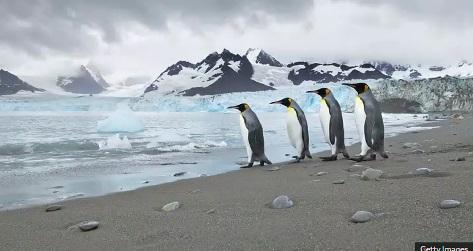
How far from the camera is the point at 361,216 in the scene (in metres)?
2.60

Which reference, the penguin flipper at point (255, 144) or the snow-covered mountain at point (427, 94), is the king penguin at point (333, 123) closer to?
the penguin flipper at point (255, 144)

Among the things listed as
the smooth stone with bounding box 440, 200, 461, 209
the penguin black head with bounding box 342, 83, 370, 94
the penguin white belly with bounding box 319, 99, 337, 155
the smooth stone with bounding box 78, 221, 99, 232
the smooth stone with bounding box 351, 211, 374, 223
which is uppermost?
the penguin black head with bounding box 342, 83, 370, 94

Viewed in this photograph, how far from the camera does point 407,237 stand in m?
2.21

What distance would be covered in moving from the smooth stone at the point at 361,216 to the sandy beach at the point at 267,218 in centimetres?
4

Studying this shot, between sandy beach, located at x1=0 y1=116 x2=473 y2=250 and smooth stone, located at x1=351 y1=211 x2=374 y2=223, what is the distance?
4cm

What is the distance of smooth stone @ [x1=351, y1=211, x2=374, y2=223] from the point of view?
2.59 metres

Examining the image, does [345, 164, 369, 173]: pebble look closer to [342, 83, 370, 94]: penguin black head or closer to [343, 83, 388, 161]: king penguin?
[343, 83, 388, 161]: king penguin

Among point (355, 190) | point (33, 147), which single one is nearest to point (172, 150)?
point (33, 147)

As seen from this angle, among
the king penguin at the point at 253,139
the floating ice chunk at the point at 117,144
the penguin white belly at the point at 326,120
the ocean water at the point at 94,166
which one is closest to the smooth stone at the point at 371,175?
the ocean water at the point at 94,166

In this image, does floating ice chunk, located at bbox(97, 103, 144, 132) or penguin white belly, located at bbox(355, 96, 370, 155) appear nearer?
penguin white belly, located at bbox(355, 96, 370, 155)

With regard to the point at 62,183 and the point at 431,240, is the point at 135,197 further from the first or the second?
the point at 431,240

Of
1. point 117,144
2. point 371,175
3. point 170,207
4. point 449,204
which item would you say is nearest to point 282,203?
point 170,207

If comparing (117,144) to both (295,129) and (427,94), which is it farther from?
(427,94)

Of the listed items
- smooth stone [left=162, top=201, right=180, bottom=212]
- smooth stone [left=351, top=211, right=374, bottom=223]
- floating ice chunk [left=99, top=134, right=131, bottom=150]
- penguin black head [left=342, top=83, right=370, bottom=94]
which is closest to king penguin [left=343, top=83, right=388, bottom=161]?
penguin black head [left=342, top=83, right=370, bottom=94]
